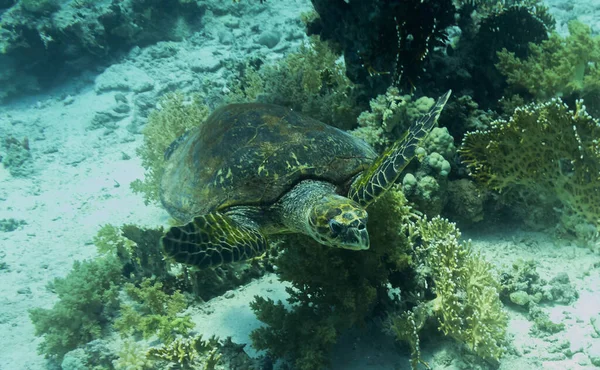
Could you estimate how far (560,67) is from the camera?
429cm

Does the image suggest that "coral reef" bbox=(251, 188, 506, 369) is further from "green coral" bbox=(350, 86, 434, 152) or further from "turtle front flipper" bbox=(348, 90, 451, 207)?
"green coral" bbox=(350, 86, 434, 152)

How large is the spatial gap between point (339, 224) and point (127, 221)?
198 inches

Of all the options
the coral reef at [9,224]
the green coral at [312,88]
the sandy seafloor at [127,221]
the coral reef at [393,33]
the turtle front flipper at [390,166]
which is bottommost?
the coral reef at [9,224]

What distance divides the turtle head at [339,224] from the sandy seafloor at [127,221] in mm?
1029

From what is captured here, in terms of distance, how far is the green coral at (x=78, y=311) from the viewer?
394 centimetres

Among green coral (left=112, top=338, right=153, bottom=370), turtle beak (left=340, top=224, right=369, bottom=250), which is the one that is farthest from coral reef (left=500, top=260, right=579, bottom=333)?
green coral (left=112, top=338, right=153, bottom=370)

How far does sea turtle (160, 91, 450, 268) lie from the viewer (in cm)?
259

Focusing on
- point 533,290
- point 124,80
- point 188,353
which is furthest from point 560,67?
point 124,80

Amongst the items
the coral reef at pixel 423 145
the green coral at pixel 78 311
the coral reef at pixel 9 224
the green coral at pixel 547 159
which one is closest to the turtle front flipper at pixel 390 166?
the coral reef at pixel 423 145

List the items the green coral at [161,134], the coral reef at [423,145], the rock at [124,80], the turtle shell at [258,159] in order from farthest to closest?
the rock at [124,80]
the green coral at [161,134]
the coral reef at [423,145]
the turtle shell at [258,159]

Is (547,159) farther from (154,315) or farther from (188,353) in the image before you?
(154,315)

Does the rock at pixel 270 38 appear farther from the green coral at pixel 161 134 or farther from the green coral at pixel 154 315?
the green coral at pixel 154 315

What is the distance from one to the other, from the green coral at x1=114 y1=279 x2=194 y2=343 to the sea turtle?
826mm

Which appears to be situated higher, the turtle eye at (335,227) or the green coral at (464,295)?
the turtle eye at (335,227)
